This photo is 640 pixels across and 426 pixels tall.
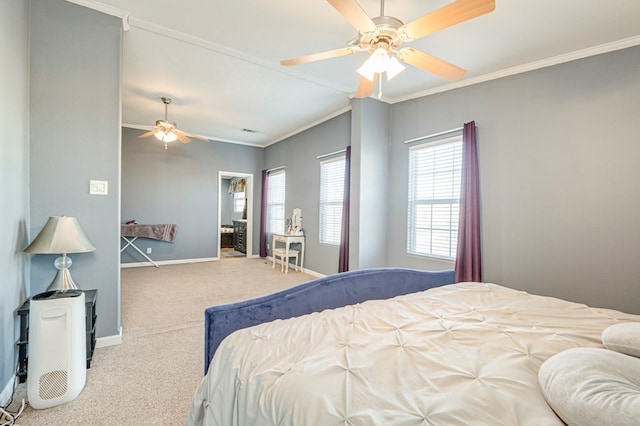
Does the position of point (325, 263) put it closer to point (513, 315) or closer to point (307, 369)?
point (513, 315)

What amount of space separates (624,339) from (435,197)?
2798 millimetres

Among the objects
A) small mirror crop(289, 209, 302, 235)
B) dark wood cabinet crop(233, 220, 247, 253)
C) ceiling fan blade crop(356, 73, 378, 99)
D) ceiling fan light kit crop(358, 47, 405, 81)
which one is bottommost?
dark wood cabinet crop(233, 220, 247, 253)

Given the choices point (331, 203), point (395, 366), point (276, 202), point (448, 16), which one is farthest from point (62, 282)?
point (276, 202)

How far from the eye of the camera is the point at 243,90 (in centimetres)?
400

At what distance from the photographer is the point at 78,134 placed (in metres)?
2.35

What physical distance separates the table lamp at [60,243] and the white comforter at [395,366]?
1548mm

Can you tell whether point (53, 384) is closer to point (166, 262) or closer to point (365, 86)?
point (365, 86)

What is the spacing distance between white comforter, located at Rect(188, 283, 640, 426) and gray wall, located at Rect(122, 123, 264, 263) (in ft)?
18.9

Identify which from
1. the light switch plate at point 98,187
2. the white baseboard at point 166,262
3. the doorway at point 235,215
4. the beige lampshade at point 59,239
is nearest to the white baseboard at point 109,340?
the beige lampshade at point 59,239

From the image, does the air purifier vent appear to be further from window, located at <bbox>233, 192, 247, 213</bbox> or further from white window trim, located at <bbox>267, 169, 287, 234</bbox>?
window, located at <bbox>233, 192, 247, 213</bbox>

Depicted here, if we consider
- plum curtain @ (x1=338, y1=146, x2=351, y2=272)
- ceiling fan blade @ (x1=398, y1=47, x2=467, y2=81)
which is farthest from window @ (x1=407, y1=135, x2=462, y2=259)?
ceiling fan blade @ (x1=398, y1=47, x2=467, y2=81)

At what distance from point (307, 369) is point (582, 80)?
351cm

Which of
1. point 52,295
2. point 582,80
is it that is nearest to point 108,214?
point 52,295

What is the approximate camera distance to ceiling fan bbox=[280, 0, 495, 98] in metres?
1.60
